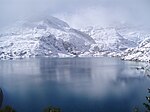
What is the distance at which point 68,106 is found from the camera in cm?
7406

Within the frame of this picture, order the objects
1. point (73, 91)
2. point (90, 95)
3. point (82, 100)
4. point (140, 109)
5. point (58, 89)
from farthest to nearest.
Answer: point (58, 89), point (73, 91), point (90, 95), point (82, 100), point (140, 109)

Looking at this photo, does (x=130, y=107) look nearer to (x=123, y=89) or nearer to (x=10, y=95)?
(x=123, y=89)

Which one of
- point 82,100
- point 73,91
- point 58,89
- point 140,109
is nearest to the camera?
point 140,109

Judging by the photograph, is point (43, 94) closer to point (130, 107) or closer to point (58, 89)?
point (58, 89)

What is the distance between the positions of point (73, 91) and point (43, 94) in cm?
1097

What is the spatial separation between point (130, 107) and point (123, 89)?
84.6 feet

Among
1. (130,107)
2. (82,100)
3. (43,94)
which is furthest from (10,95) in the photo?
(130,107)

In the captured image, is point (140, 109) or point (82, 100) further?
point (82, 100)

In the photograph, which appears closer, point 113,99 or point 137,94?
point 113,99

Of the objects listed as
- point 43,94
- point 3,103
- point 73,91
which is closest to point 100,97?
point 73,91

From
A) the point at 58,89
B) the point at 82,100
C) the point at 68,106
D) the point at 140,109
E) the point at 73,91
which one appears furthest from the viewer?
the point at 58,89

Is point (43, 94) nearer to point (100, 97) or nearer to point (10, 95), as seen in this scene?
point (10, 95)

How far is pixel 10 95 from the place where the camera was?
290 feet

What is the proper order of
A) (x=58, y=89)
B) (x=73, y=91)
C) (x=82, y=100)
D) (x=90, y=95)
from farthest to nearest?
(x=58, y=89), (x=73, y=91), (x=90, y=95), (x=82, y=100)
